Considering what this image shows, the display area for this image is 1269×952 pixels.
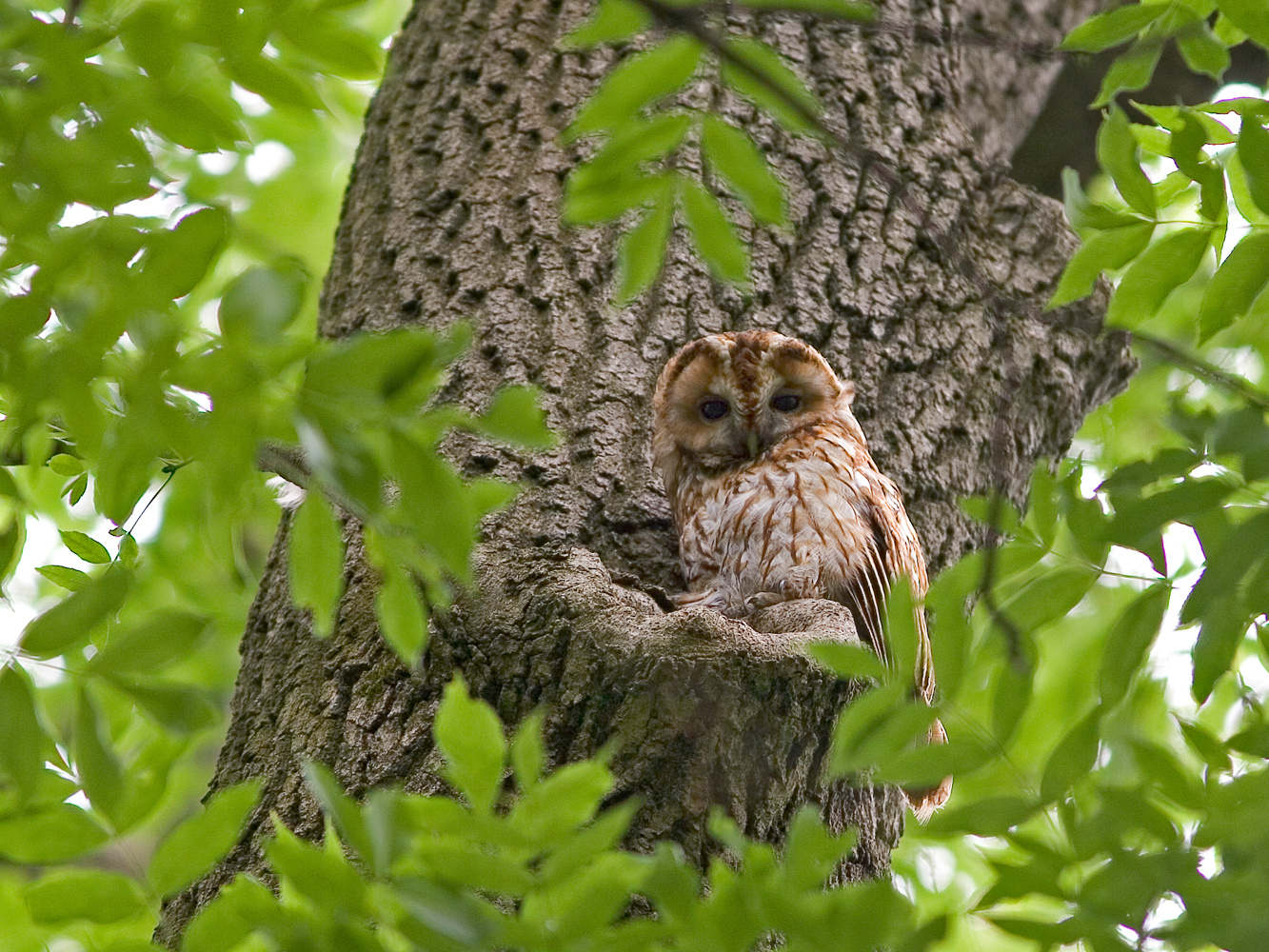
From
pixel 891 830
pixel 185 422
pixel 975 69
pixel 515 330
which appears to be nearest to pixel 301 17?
pixel 185 422

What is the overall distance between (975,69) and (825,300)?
53.7 inches

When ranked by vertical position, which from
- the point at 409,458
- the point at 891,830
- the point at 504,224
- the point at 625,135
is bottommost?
the point at 891,830

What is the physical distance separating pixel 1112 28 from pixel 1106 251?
35 centimetres

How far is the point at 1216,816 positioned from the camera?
1.26m

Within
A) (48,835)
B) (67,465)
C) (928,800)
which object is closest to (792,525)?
(928,800)

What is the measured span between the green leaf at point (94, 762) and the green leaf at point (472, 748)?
1.14ft

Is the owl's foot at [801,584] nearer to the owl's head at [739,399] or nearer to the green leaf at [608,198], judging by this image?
the owl's head at [739,399]

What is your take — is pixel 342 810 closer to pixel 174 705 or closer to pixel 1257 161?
pixel 174 705

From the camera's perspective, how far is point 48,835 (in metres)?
1.20

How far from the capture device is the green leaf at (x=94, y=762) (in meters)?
1.19

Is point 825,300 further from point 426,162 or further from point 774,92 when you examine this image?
point 774,92

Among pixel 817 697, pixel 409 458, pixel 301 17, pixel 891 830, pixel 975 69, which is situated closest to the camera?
pixel 409 458

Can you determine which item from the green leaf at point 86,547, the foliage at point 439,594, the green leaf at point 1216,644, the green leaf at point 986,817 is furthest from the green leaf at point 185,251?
the green leaf at point 1216,644

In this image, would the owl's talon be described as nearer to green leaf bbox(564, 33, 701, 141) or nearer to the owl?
the owl
